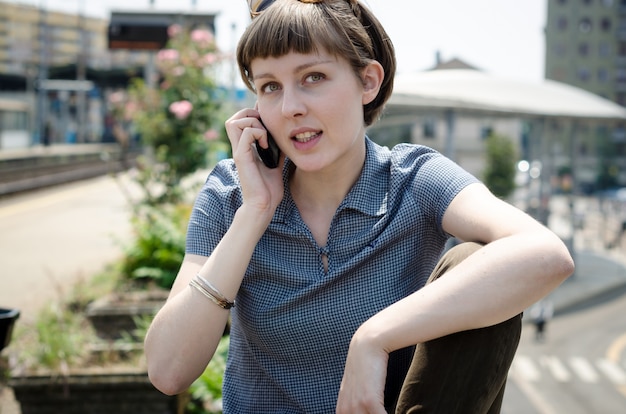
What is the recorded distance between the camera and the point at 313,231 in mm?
1685

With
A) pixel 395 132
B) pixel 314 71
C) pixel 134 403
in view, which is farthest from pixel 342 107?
pixel 395 132

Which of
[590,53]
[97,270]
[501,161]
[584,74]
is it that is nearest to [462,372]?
[97,270]

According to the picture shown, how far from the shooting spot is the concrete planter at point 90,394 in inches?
126

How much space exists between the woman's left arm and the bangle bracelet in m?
0.32

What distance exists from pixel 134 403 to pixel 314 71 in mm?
2173

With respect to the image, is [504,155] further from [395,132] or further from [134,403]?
[134,403]

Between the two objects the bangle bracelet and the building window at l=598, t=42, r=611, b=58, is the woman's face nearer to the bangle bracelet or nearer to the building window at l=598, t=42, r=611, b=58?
the bangle bracelet

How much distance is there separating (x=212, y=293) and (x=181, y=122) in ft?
23.0

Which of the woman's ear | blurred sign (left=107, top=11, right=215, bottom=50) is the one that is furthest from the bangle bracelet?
blurred sign (left=107, top=11, right=215, bottom=50)

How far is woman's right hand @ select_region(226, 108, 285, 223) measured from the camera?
1645mm

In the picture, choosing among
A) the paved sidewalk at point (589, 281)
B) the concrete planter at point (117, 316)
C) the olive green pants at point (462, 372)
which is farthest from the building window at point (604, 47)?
the olive green pants at point (462, 372)

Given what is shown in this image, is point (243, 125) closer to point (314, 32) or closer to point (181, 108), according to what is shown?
point (314, 32)

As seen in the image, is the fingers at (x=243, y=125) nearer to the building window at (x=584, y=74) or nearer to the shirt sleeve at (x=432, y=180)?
the shirt sleeve at (x=432, y=180)

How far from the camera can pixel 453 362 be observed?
1274 millimetres
